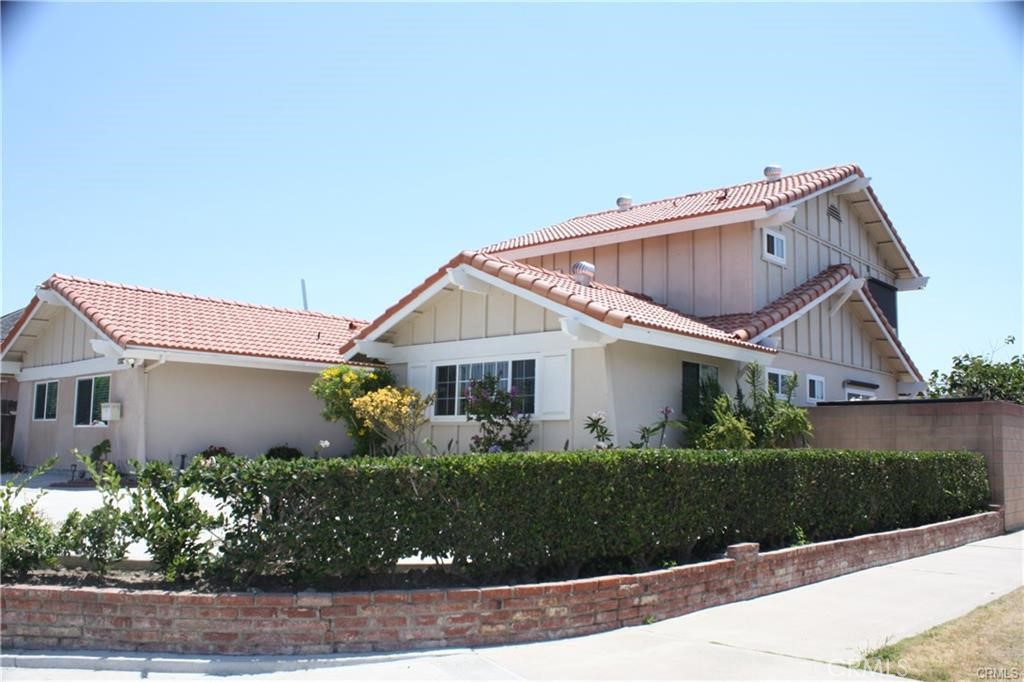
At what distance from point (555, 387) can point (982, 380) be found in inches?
606

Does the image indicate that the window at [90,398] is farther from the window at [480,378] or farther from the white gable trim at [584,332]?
the window at [480,378]

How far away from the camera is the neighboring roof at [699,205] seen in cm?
1650

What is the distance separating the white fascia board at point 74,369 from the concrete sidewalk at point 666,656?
1215 centimetres

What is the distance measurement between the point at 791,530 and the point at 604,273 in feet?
28.6

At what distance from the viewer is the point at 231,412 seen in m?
18.4

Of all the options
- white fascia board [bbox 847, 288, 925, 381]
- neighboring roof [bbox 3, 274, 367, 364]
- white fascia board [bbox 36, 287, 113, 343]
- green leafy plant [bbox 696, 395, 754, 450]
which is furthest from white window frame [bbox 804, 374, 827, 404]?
white fascia board [bbox 36, 287, 113, 343]

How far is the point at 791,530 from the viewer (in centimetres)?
1056

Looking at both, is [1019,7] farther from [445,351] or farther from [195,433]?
[195,433]

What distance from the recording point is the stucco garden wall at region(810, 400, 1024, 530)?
14.8 meters

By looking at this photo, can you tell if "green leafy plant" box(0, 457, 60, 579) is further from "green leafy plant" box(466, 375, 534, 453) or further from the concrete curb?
"green leafy plant" box(466, 375, 534, 453)

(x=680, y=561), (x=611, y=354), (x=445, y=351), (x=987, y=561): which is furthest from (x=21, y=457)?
(x=987, y=561)

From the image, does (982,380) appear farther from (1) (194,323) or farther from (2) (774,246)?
(1) (194,323)

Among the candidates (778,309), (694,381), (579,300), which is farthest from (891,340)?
(579,300)

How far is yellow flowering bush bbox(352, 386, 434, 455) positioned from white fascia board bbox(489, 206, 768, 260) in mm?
5853
